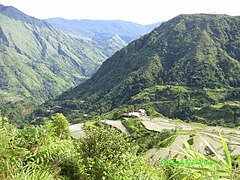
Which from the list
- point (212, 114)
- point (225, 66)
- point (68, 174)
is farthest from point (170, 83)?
point (68, 174)

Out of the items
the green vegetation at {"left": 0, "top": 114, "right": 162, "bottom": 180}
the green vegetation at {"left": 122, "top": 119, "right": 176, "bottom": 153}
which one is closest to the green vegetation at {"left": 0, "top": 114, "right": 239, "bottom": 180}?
the green vegetation at {"left": 0, "top": 114, "right": 162, "bottom": 180}

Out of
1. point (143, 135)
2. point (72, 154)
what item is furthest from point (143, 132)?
point (72, 154)

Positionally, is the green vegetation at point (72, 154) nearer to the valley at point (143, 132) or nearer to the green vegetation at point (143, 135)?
the valley at point (143, 132)

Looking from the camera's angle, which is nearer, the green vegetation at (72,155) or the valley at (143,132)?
the valley at (143,132)

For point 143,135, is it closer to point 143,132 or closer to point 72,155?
point 143,132

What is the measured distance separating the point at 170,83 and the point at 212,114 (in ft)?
→ 192

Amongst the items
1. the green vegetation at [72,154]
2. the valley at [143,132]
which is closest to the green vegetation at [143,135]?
the valley at [143,132]

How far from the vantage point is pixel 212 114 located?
13250 cm

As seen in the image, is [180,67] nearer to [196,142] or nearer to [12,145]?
[196,142]

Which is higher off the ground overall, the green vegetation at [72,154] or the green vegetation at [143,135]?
the green vegetation at [72,154]

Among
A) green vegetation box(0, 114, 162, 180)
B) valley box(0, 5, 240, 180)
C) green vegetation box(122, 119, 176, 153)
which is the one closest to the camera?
valley box(0, 5, 240, 180)

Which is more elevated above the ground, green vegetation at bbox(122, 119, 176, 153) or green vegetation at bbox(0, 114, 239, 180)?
green vegetation at bbox(0, 114, 239, 180)

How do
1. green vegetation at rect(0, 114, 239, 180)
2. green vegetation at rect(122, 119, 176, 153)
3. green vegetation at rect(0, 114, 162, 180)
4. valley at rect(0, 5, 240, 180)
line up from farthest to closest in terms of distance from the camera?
1. green vegetation at rect(122, 119, 176, 153)
2. green vegetation at rect(0, 114, 162, 180)
3. green vegetation at rect(0, 114, 239, 180)
4. valley at rect(0, 5, 240, 180)

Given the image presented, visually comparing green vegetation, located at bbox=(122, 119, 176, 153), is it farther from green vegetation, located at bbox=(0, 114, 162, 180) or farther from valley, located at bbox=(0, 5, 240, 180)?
green vegetation, located at bbox=(0, 114, 162, 180)
